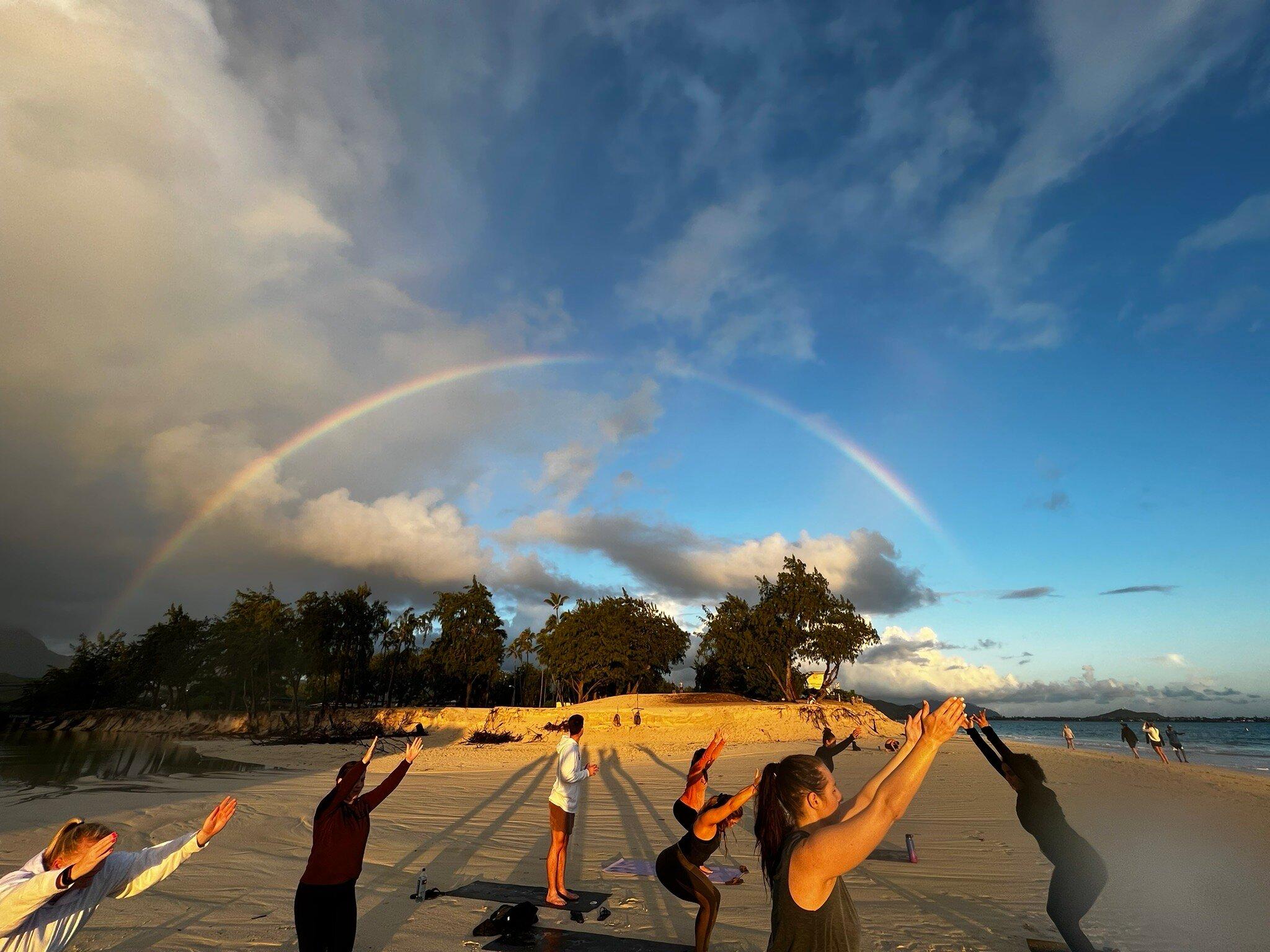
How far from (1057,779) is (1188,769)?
9460mm

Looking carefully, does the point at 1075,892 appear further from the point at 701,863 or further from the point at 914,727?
the point at 914,727

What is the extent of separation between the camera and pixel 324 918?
4473mm

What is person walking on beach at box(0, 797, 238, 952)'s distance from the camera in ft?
10.6

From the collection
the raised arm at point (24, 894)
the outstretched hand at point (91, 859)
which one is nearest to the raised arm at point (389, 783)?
the outstretched hand at point (91, 859)

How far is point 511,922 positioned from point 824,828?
5227 mm

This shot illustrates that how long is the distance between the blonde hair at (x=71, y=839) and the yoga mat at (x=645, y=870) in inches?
266

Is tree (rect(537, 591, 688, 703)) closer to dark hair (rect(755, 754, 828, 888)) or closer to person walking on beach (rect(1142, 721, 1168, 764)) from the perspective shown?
person walking on beach (rect(1142, 721, 1168, 764))

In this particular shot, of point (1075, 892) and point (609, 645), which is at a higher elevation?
point (609, 645)

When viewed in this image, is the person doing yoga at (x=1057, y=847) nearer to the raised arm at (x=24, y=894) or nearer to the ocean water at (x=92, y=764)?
the raised arm at (x=24, y=894)

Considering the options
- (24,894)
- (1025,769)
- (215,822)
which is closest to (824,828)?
(215,822)

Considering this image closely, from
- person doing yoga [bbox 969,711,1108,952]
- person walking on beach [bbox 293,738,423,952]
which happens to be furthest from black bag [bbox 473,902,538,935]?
person doing yoga [bbox 969,711,1108,952]

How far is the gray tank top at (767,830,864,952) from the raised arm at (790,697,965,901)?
126 mm

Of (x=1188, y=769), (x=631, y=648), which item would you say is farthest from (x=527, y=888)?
(x=631, y=648)

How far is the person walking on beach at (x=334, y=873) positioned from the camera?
446 cm
